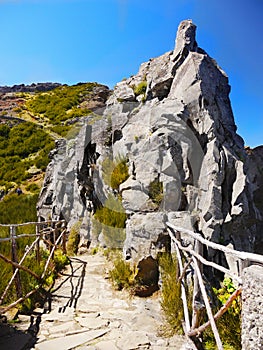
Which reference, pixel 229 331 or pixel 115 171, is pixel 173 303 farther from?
pixel 115 171

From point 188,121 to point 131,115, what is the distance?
8.14ft

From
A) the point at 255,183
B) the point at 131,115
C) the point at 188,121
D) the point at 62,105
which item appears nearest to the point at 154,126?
the point at 188,121

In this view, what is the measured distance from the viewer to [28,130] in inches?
1040

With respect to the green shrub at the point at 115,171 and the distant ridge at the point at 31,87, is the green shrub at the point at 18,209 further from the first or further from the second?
the distant ridge at the point at 31,87

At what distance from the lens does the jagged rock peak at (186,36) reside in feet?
30.5

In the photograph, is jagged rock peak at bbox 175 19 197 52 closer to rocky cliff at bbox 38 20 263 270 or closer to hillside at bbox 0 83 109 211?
rocky cliff at bbox 38 20 263 270

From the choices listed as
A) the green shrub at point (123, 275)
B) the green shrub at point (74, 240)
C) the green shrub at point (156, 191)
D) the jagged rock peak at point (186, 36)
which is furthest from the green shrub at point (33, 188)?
the green shrub at point (123, 275)

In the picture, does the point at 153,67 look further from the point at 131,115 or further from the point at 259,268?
the point at 259,268

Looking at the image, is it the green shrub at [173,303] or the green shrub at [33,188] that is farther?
the green shrub at [33,188]

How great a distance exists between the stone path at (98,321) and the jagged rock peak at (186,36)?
7.68 m

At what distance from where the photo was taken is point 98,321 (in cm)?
423

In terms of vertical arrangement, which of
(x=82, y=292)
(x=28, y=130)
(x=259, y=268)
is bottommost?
(x=82, y=292)

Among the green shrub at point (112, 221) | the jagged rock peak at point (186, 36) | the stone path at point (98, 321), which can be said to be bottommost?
the stone path at point (98, 321)

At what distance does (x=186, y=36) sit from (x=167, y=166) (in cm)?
531
